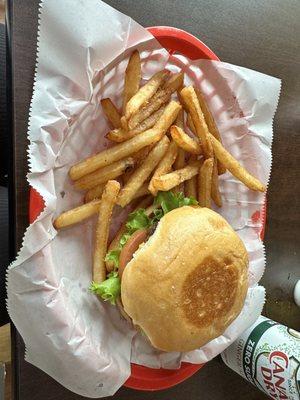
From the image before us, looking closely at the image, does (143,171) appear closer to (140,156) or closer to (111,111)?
(140,156)

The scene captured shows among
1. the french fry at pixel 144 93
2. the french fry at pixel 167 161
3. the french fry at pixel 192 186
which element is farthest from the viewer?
the french fry at pixel 192 186

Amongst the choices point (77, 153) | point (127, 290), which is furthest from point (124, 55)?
point (127, 290)

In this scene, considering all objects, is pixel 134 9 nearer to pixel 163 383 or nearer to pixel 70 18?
pixel 70 18

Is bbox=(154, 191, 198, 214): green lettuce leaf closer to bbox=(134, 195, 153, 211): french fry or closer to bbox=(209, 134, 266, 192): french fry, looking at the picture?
bbox=(134, 195, 153, 211): french fry

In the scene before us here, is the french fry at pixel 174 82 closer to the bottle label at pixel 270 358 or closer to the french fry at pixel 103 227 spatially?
the french fry at pixel 103 227

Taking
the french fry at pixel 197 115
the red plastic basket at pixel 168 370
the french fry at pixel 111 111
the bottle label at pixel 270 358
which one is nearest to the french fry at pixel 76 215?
the french fry at pixel 111 111
